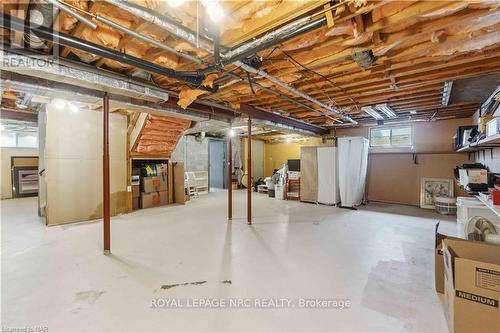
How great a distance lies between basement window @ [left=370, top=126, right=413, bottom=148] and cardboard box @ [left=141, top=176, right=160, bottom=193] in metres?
6.31

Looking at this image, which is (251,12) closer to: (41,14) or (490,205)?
(41,14)

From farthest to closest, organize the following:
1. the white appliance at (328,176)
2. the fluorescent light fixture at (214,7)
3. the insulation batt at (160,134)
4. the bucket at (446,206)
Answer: the white appliance at (328,176), the bucket at (446,206), the insulation batt at (160,134), the fluorescent light fixture at (214,7)

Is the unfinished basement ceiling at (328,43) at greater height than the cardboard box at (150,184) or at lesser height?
greater

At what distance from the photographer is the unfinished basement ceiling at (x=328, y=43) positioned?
1.67 meters

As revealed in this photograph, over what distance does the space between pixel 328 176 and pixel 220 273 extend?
15.0 ft

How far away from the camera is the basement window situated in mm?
6457

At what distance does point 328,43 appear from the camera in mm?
2160

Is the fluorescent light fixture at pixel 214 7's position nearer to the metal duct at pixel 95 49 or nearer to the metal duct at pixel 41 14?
the metal duct at pixel 95 49

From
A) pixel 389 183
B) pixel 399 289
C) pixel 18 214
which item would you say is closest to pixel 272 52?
pixel 399 289

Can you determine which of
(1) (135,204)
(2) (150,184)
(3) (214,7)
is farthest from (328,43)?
(1) (135,204)

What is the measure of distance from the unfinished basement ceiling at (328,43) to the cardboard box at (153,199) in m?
3.37

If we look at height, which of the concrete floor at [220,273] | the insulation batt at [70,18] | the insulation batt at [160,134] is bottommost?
the concrete floor at [220,273]

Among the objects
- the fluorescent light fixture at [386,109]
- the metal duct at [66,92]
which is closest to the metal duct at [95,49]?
the metal duct at [66,92]

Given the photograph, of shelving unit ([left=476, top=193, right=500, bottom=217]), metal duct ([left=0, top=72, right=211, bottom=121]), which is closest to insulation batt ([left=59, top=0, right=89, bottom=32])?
metal duct ([left=0, top=72, right=211, bottom=121])
